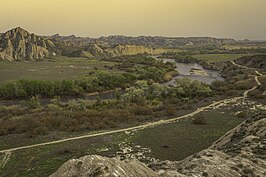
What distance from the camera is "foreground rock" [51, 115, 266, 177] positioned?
15555 millimetres

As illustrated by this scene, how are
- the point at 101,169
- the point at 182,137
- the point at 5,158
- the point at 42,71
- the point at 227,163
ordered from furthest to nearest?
the point at 42,71, the point at 182,137, the point at 5,158, the point at 227,163, the point at 101,169

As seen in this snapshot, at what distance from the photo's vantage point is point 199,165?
764 inches

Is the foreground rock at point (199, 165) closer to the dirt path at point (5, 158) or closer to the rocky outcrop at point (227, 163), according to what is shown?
the rocky outcrop at point (227, 163)

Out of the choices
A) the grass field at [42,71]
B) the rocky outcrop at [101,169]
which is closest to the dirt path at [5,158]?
the rocky outcrop at [101,169]

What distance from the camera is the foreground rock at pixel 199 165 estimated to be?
15555 millimetres

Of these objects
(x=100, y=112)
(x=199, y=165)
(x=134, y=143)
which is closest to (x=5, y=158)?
(x=134, y=143)

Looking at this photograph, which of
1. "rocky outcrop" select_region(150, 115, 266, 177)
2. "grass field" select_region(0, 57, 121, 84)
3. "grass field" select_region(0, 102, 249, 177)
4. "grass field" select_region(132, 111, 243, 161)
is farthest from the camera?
"grass field" select_region(0, 57, 121, 84)

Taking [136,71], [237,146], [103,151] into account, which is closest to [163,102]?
[103,151]

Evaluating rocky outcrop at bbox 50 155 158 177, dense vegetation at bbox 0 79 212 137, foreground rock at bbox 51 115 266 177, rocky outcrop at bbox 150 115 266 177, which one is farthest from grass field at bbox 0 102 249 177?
rocky outcrop at bbox 50 155 158 177

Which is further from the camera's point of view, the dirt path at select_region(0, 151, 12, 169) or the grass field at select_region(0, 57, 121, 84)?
the grass field at select_region(0, 57, 121, 84)

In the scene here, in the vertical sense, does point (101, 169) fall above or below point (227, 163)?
above

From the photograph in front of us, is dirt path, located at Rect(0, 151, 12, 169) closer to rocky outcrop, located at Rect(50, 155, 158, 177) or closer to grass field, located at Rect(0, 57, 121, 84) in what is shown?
rocky outcrop, located at Rect(50, 155, 158, 177)

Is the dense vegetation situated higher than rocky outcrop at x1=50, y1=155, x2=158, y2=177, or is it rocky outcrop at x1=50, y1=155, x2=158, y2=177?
rocky outcrop at x1=50, y1=155, x2=158, y2=177

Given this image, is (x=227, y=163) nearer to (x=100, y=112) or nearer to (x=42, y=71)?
(x=100, y=112)
